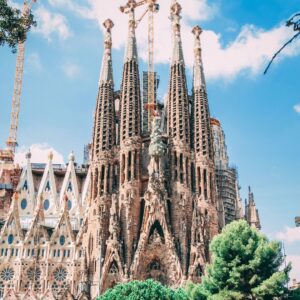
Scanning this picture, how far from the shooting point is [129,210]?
4531 centimetres

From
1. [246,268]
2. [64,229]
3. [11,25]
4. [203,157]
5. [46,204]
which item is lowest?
[246,268]

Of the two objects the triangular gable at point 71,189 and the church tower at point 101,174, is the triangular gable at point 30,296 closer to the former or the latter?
the church tower at point 101,174

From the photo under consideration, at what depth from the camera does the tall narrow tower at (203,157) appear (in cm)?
4694

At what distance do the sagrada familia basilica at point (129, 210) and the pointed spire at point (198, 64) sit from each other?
0.12 m

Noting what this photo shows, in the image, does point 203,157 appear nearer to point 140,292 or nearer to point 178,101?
point 178,101

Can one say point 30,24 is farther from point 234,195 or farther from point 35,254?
point 234,195

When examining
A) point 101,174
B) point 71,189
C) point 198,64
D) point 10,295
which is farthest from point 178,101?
point 10,295

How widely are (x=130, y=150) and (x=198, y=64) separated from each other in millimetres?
13337

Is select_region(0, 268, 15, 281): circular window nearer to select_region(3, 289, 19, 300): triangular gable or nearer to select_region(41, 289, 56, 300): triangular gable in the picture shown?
select_region(3, 289, 19, 300): triangular gable

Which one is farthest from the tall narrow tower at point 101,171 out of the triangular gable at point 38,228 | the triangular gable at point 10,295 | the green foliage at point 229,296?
the green foliage at point 229,296

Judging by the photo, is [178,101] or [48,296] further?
[178,101]

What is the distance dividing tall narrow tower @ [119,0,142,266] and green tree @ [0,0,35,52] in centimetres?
3326

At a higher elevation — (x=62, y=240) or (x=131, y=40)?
(x=131, y=40)

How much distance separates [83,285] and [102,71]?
22.7 meters
